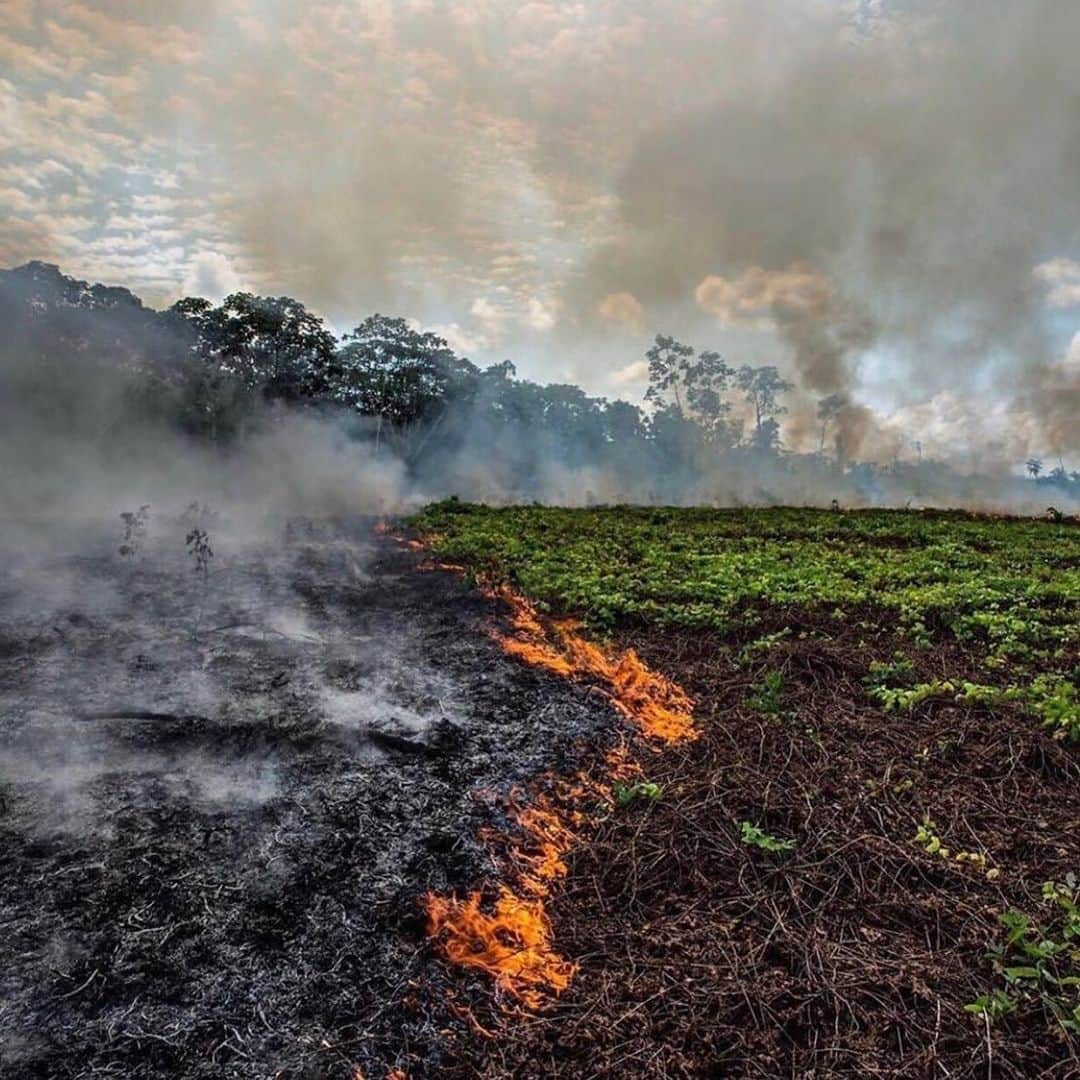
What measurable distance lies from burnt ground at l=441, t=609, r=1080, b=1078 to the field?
12 mm

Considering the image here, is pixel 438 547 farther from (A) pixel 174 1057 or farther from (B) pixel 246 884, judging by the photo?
(A) pixel 174 1057

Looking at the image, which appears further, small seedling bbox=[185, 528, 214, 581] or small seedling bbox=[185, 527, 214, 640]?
small seedling bbox=[185, 528, 214, 581]

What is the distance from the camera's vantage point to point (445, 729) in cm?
568

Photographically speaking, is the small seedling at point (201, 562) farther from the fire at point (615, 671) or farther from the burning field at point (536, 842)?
the fire at point (615, 671)

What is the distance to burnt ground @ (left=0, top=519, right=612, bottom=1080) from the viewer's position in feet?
9.29

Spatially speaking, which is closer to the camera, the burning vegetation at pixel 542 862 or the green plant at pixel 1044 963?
the green plant at pixel 1044 963

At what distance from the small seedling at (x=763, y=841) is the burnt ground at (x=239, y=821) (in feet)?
5.12

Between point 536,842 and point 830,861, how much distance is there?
67.8 inches

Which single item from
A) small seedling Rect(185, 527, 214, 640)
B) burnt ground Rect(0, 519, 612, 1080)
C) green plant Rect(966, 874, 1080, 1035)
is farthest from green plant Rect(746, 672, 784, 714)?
small seedling Rect(185, 527, 214, 640)

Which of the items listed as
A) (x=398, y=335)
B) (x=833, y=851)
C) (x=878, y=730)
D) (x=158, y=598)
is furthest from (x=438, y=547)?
(x=398, y=335)

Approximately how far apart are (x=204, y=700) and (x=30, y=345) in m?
20.6

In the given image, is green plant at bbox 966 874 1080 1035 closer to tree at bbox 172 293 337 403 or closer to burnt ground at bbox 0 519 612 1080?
burnt ground at bbox 0 519 612 1080

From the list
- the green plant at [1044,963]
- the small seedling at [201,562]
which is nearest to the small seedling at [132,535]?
the small seedling at [201,562]

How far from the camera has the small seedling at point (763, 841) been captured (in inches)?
159
